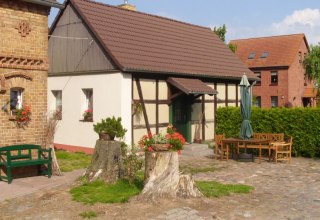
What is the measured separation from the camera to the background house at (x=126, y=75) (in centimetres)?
1595

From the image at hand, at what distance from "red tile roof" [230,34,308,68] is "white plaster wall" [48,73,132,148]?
24.0 m

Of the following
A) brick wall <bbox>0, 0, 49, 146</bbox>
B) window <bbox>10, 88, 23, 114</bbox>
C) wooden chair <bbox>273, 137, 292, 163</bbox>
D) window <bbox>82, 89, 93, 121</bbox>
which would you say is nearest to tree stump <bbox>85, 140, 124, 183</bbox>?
brick wall <bbox>0, 0, 49, 146</bbox>

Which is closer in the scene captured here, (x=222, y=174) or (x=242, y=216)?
(x=242, y=216)

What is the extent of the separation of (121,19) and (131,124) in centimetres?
566

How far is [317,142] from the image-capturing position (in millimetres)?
15305

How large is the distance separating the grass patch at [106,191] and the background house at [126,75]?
6.11 m

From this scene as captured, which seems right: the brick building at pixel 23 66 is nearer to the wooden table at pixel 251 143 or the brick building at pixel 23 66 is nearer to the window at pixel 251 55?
the wooden table at pixel 251 143

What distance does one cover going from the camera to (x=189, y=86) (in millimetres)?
16844

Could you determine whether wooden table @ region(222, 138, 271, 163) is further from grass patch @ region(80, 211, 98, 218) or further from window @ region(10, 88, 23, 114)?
grass patch @ region(80, 211, 98, 218)

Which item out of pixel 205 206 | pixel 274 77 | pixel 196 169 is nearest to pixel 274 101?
pixel 274 77

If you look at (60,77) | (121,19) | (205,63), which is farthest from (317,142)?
(60,77)

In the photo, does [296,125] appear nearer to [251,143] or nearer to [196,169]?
[251,143]

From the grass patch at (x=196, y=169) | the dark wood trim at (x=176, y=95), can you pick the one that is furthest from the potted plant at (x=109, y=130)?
the dark wood trim at (x=176, y=95)

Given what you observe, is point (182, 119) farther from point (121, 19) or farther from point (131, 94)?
point (121, 19)
